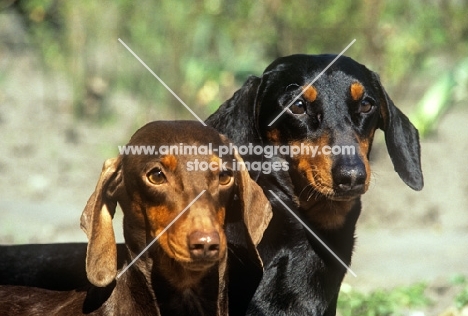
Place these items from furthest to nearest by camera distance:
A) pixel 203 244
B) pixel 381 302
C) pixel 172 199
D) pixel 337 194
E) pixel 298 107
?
1. pixel 381 302
2. pixel 298 107
3. pixel 337 194
4. pixel 172 199
5. pixel 203 244

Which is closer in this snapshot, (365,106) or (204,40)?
(365,106)

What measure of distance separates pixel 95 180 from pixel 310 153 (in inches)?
201

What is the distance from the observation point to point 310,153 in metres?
4.79

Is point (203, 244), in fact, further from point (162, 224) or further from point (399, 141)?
point (399, 141)

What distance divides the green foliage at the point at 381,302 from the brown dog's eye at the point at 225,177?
1928 millimetres

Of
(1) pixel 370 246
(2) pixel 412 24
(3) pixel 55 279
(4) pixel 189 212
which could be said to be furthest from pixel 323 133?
(2) pixel 412 24

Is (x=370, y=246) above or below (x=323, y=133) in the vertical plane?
above

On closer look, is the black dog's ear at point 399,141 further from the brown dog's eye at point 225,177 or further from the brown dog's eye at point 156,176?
the brown dog's eye at point 156,176

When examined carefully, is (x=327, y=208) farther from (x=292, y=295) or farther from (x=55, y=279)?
(x=55, y=279)

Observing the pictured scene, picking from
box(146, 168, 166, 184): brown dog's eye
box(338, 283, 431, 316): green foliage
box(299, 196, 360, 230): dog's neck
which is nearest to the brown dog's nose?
box(146, 168, 166, 184): brown dog's eye

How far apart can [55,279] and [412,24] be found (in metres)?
7.08

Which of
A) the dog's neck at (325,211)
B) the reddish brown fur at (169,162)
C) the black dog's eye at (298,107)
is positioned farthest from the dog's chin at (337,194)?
the reddish brown fur at (169,162)

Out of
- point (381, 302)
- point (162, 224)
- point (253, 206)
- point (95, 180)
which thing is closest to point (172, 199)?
point (162, 224)

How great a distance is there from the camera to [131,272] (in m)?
4.41
